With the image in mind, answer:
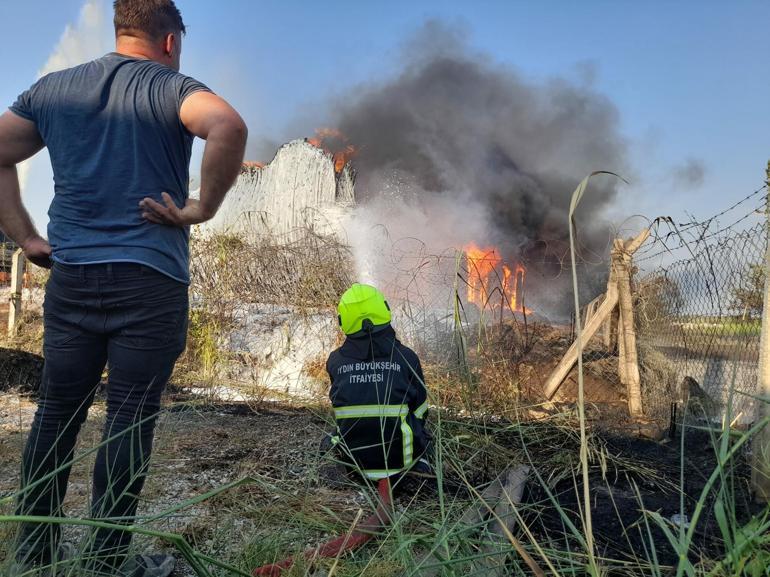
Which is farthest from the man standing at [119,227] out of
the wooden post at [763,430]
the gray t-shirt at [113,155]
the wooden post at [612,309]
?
the wooden post at [612,309]

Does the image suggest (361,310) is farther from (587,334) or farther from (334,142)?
(334,142)

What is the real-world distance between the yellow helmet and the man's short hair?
154cm

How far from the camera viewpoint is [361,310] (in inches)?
129

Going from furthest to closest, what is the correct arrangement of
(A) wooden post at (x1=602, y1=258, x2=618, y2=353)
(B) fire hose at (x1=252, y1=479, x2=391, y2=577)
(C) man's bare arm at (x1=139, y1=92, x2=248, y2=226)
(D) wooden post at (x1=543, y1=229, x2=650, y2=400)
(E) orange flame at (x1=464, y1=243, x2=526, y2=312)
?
(A) wooden post at (x1=602, y1=258, x2=618, y2=353) < (D) wooden post at (x1=543, y1=229, x2=650, y2=400) < (E) orange flame at (x1=464, y1=243, x2=526, y2=312) < (C) man's bare arm at (x1=139, y1=92, x2=248, y2=226) < (B) fire hose at (x1=252, y1=479, x2=391, y2=577)

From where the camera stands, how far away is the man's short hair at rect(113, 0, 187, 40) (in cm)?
212

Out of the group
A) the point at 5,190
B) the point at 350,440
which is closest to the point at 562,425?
the point at 350,440

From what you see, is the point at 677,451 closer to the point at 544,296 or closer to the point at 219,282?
the point at 219,282

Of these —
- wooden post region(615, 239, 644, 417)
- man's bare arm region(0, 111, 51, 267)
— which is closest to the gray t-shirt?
man's bare arm region(0, 111, 51, 267)

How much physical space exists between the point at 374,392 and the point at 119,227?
152 centimetres

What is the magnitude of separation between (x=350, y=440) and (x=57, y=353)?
1.51 metres

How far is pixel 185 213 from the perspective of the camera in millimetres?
2066

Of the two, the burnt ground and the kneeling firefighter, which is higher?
the kneeling firefighter

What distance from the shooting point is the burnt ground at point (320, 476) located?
222cm

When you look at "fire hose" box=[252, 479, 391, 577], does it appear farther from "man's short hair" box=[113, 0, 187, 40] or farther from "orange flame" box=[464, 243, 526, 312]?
"orange flame" box=[464, 243, 526, 312]
